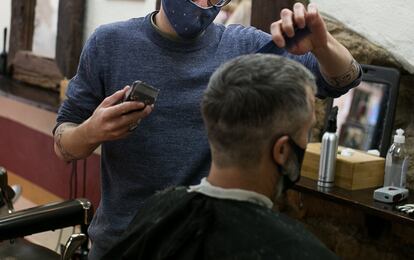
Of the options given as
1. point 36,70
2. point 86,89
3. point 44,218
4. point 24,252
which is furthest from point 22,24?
point 86,89

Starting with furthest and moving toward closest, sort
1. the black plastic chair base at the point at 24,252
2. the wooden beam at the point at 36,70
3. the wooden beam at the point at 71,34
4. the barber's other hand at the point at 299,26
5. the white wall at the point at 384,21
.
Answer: the wooden beam at the point at 36,70 → the wooden beam at the point at 71,34 → the black plastic chair base at the point at 24,252 → the white wall at the point at 384,21 → the barber's other hand at the point at 299,26

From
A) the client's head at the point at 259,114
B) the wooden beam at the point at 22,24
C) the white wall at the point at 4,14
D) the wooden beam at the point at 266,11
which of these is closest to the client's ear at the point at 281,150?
the client's head at the point at 259,114

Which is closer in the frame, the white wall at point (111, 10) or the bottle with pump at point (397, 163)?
the bottle with pump at point (397, 163)

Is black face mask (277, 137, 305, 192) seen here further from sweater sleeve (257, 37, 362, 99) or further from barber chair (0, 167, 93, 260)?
barber chair (0, 167, 93, 260)

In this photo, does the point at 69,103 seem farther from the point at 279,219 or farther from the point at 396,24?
the point at 396,24

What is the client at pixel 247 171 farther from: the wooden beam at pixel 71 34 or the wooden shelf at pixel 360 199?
the wooden beam at pixel 71 34

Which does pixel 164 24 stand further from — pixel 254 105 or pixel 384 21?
pixel 384 21

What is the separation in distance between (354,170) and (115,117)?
3.04 ft

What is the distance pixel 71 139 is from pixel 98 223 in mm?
A: 281

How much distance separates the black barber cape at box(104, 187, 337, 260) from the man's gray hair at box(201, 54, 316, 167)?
0.37ft

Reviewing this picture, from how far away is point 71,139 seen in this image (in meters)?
1.56

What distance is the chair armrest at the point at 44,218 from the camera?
1.93 meters

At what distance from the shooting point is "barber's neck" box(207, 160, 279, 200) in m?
1.18

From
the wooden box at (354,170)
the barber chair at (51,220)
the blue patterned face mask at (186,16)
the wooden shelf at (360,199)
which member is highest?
the blue patterned face mask at (186,16)
